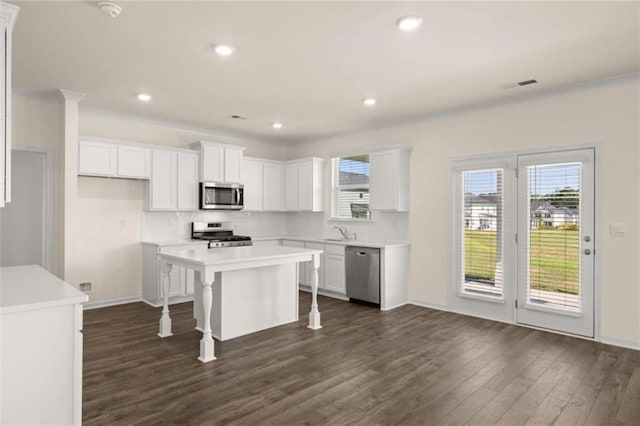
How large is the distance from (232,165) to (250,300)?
2.75 metres

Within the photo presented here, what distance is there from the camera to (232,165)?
628 centimetres

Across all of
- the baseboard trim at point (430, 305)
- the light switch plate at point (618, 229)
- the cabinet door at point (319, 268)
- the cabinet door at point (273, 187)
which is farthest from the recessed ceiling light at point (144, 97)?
the light switch plate at point (618, 229)

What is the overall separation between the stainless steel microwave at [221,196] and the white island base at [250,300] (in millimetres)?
1868

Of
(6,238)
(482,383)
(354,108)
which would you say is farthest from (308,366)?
(6,238)

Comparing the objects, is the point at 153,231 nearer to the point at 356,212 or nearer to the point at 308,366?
the point at 356,212

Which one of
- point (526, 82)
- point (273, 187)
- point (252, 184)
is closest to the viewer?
point (526, 82)

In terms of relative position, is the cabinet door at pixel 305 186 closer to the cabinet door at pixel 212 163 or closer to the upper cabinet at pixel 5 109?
the cabinet door at pixel 212 163

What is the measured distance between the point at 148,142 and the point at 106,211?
3.79 feet

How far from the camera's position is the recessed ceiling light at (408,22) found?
2.69 m

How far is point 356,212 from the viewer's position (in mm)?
6477

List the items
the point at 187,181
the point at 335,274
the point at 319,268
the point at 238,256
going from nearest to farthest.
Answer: the point at 238,256, the point at 187,181, the point at 335,274, the point at 319,268

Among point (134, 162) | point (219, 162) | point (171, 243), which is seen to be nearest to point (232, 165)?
point (219, 162)

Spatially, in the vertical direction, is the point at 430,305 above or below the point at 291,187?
below

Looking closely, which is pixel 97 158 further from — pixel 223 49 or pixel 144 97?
pixel 223 49
